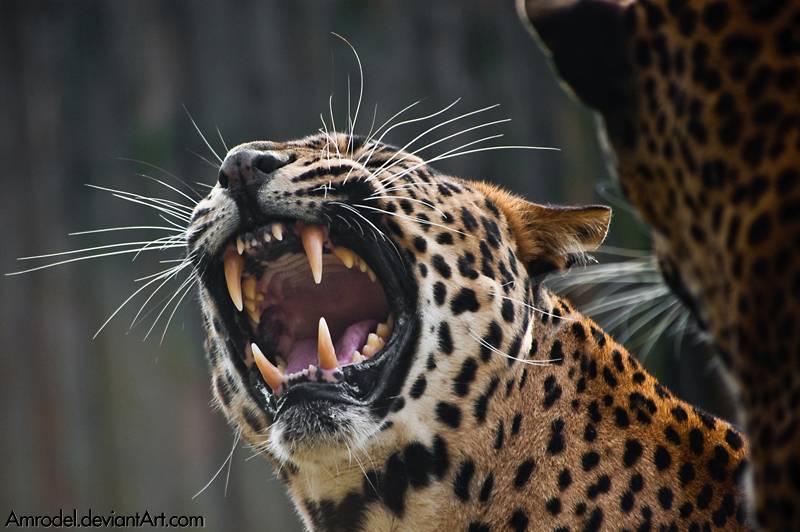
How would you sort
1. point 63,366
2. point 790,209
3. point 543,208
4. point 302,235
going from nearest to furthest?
point 790,209 → point 302,235 → point 543,208 → point 63,366

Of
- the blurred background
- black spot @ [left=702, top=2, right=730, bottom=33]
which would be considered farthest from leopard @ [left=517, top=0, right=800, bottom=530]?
the blurred background

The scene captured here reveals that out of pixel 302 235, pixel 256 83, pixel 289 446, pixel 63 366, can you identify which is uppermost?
pixel 256 83

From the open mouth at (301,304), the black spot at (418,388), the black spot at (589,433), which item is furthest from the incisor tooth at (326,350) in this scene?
the black spot at (589,433)

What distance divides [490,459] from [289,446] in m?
0.64

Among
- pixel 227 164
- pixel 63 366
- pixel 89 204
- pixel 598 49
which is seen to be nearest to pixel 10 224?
pixel 89 204

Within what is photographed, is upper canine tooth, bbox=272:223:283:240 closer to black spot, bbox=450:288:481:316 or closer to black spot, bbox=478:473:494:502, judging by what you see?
black spot, bbox=450:288:481:316

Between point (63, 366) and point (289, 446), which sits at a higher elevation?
point (289, 446)

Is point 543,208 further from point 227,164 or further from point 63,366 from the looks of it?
point 63,366

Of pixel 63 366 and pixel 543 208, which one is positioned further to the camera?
pixel 63 366

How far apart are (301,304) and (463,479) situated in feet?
3.32

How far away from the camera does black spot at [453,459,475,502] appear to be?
2.31 meters

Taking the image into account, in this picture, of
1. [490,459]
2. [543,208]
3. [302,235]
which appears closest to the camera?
[490,459]

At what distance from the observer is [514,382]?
95.8 inches

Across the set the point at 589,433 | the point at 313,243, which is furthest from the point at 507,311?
the point at 313,243
